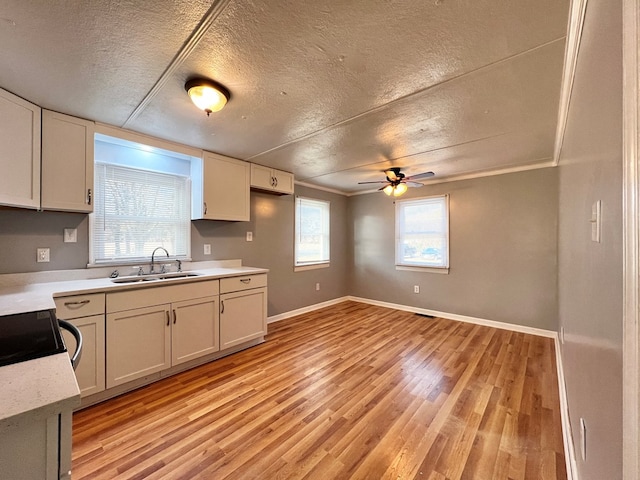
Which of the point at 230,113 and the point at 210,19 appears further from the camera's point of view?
the point at 230,113

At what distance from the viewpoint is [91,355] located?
199cm

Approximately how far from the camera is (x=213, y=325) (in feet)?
8.93

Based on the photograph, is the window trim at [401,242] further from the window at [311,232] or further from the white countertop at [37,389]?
the white countertop at [37,389]

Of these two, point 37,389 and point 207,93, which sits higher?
point 207,93

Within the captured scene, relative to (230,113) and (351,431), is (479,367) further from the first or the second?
(230,113)

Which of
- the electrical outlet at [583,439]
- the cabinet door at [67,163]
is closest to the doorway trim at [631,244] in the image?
the electrical outlet at [583,439]

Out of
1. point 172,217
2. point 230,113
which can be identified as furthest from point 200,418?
point 230,113

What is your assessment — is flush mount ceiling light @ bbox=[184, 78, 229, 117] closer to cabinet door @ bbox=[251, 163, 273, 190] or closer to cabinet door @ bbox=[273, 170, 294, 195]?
cabinet door @ bbox=[251, 163, 273, 190]

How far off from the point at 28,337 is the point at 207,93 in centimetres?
157

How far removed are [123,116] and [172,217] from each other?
1.16m

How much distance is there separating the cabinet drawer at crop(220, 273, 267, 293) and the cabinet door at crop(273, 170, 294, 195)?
4.34ft

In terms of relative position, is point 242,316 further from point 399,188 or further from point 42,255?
point 399,188

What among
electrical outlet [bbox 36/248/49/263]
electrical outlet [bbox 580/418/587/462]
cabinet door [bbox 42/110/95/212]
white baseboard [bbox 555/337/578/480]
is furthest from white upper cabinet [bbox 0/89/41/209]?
white baseboard [bbox 555/337/578/480]

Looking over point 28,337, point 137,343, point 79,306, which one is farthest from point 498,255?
point 79,306
